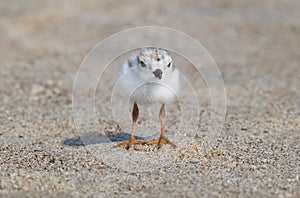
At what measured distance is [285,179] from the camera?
184 inches

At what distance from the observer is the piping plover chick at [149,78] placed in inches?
195

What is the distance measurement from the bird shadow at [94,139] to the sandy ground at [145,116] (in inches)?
1.3

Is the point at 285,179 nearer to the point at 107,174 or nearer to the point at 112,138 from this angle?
the point at 107,174

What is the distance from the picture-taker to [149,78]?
5027 mm

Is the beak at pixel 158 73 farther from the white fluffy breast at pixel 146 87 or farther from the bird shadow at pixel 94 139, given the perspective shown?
the bird shadow at pixel 94 139

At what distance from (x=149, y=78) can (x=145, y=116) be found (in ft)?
8.08

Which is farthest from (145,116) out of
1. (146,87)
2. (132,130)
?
(146,87)

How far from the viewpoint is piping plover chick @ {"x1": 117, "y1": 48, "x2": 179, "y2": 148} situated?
495 centimetres

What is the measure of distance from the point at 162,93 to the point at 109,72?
212 inches

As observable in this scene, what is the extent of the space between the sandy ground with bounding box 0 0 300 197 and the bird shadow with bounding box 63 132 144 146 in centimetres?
3

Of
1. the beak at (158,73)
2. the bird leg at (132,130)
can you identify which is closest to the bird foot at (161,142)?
the bird leg at (132,130)

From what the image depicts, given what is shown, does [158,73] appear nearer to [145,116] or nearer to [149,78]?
[149,78]

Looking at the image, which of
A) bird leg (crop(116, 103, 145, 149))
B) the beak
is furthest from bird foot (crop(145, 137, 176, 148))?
the beak

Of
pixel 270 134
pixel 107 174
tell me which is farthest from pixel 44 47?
pixel 107 174
